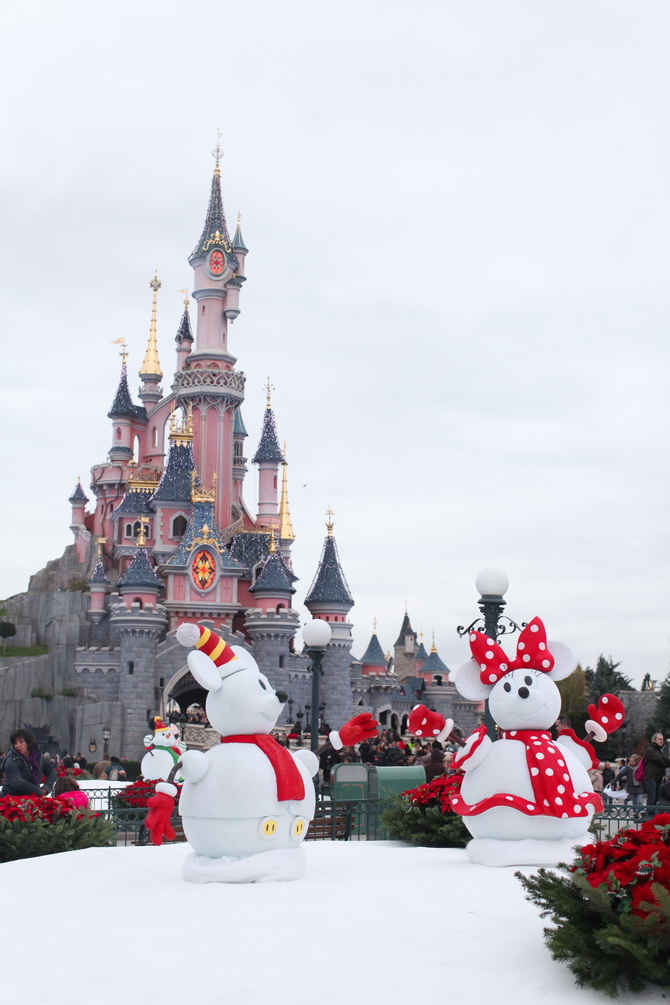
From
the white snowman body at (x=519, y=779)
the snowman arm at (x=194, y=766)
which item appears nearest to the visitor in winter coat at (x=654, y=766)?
the white snowman body at (x=519, y=779)

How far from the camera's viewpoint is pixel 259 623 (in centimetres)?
4425

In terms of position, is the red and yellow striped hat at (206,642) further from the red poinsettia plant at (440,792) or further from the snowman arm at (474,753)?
the red poinsettia plant at (440,792)

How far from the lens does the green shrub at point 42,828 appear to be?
410 inches

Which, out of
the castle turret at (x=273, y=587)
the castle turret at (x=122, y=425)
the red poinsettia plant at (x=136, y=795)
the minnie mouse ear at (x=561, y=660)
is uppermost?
the castle turret at (x=122, y=425)

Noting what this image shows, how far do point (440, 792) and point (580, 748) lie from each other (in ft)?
4.87

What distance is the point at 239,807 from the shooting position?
8.18m

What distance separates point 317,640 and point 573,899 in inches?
364

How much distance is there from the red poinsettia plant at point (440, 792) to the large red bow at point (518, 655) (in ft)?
4.93

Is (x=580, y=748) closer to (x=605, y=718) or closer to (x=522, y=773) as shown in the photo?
(x=605, y=718)

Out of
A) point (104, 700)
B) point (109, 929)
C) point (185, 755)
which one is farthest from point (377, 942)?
point (104, 700)

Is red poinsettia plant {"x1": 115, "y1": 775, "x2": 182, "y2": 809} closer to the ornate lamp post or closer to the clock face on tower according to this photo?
the ornate lamp post

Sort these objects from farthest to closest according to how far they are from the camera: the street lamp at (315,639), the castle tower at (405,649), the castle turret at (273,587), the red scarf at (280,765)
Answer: the castle tower at (405,649) < the castle turret at (273,587) < the street lamp at (315,639) < the red scarf at (280,765)

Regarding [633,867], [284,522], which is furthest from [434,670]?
[633,867]

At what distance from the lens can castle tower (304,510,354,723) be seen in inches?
1810
